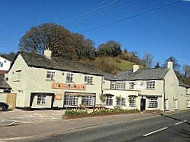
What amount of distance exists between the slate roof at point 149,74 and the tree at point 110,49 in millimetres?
49135

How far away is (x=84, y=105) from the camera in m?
40.0

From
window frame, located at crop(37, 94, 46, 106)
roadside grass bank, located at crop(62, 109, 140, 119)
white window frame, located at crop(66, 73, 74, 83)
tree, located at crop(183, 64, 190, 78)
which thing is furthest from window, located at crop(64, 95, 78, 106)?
tree, located at crop(183, 64, 190, 78)

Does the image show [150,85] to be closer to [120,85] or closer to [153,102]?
[153,102]

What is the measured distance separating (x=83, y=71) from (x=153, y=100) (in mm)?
13696

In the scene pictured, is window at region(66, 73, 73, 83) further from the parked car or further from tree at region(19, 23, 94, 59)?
tree at region(19, 23, 94, 59)

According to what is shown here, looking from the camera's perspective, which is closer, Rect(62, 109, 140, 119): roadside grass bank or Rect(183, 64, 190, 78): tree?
Rect(62, 109, 140, 119): roadside grass bank

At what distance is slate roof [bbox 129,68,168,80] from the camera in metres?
44.7

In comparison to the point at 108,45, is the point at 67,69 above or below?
below

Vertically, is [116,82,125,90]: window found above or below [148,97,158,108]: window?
above

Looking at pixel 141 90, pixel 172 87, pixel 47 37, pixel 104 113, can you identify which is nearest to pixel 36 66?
pixel 104 113

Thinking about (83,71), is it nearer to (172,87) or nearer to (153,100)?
(153,100)

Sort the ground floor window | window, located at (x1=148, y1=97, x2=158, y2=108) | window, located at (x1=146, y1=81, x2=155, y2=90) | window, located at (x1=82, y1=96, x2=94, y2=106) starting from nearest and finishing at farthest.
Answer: window, located at (x1=82, y1=96, x2=94, y2=106) → the ground floor window → window, located at (x1=148, y1=97, x2=158, y2=108) → window, located at (x1=146, y1=81, x2=155, y2=90)

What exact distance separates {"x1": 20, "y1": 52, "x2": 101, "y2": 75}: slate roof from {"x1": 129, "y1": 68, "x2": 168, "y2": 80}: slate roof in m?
8.93

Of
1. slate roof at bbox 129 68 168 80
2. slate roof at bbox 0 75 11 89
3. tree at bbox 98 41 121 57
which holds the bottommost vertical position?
slate roof at bbox 0 75 11 89
